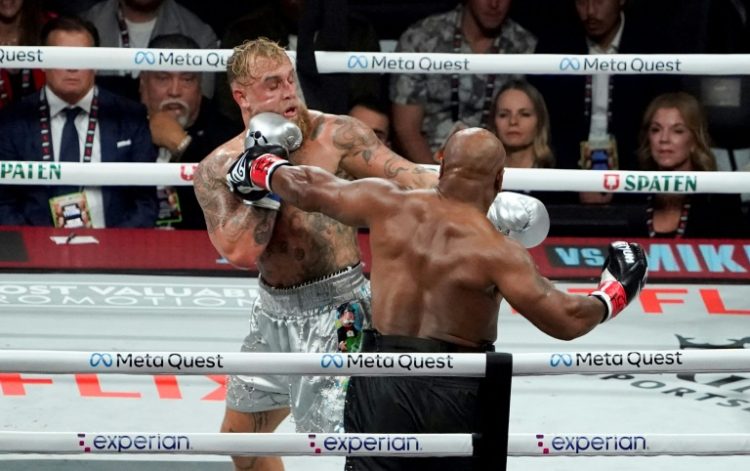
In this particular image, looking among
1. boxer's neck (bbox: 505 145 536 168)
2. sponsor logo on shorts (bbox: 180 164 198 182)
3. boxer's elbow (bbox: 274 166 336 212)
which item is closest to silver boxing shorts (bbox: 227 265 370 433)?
boxer's elbow (bbox: 274 166 336 212)

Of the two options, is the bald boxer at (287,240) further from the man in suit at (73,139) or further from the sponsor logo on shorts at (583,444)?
the man in suit at (73,139)

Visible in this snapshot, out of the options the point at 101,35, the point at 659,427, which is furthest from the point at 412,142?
the point at 659,427

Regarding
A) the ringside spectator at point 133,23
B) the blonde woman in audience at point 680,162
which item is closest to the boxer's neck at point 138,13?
the ringside spectator at point 133,23

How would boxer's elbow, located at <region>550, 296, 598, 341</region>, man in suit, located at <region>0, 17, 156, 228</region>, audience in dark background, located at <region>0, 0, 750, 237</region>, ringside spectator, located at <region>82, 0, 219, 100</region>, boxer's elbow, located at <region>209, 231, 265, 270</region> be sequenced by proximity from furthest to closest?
ringside spectator, located at <region>82, 0, 219, 100</region>, audience in dark background, located at <region>0, 0, 750, 237</region>, man in suit, located at <region>0, 17, 156, 228</region>, boxer's elbow, located at <region>209, 231, 265, 270</region>, boxer's elbow, located at <region>550, 296, 598, 341</region>

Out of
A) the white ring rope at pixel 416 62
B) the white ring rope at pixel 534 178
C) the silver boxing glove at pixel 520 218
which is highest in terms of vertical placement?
the white ring rope at pixel 416 62

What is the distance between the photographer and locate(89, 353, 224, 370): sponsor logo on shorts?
9.92 feet

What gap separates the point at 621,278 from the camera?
3.32m

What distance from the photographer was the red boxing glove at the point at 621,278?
3.24m

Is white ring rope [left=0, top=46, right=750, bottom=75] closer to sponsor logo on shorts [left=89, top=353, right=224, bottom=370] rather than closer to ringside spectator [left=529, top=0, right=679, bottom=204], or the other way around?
ringside spectator [left=529, top=0, right=679, bottom=204]

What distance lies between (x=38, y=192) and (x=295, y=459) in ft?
7.10

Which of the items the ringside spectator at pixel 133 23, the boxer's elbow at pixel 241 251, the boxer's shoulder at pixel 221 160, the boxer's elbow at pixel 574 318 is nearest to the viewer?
the boxer's elbow at pixel 574 318

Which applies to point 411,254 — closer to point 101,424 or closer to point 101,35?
point 101,424

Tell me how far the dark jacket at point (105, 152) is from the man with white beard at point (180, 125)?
0.11 metres

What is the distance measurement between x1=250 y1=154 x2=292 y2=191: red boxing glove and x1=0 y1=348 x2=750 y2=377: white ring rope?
0.56 metres
